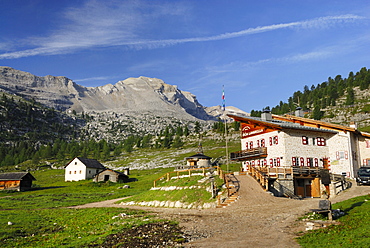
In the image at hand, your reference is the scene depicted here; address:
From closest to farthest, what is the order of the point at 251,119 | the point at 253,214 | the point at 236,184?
1. the point at 253,214
2. the point at 236,184
3. the point at 251,119

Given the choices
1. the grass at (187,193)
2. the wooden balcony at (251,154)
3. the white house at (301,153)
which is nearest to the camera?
the grass at (187,193)

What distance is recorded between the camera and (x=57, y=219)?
33.4 metres

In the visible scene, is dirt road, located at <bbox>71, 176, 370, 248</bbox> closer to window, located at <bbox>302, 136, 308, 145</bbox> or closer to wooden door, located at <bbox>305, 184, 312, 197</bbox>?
wooden door, located at <bbox>305, 184, 312, 197</bbox>

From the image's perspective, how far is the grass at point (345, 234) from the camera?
50.6 feet

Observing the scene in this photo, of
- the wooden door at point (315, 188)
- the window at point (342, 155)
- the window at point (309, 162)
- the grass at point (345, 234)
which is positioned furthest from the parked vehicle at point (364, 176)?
the grass at point (345, 234)

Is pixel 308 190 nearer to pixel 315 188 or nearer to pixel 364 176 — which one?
pixel 315 188

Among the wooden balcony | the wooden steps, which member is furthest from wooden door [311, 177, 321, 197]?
the wooden steps

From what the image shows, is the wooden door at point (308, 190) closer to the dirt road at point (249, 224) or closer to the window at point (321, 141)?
the window at point (321, 141)

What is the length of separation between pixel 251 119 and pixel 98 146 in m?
163

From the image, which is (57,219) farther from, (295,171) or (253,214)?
(295,171)

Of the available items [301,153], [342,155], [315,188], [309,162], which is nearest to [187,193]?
[301,153]

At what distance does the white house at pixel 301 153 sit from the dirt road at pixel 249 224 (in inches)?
373

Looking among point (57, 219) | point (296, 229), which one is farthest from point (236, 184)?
point (57, 219)

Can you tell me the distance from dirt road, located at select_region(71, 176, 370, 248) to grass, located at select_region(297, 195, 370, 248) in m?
1.10
